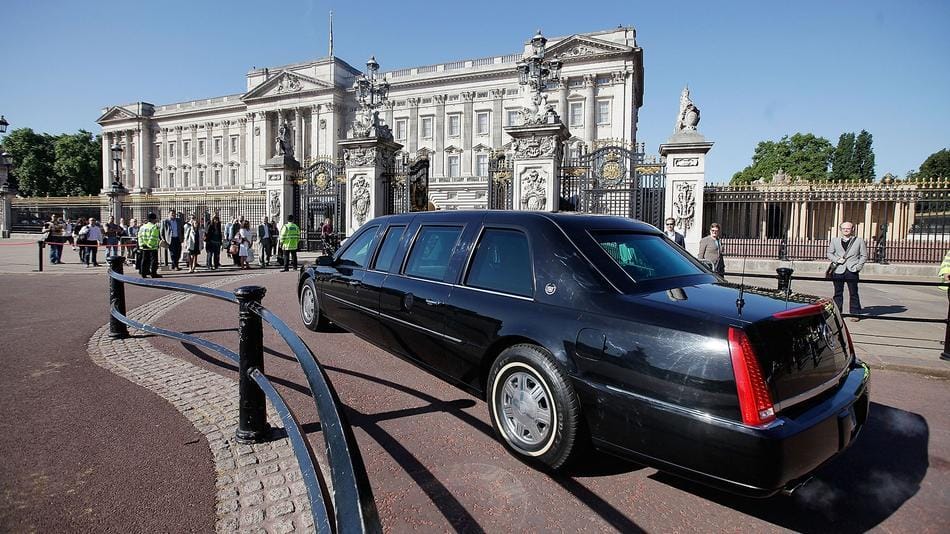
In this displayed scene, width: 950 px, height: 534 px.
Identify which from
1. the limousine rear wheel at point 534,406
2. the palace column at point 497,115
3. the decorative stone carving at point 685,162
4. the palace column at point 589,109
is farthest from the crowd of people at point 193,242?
the palace column at point 497,115

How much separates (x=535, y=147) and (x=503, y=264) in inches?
506

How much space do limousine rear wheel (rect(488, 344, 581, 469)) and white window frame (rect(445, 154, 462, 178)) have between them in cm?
5852

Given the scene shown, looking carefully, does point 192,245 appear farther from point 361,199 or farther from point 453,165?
point 453,165

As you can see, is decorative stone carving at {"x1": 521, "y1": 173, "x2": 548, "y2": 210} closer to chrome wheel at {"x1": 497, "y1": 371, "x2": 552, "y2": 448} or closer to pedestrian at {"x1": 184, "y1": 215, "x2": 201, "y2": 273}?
pedestrian at {"x1": 184, "y1": 215, "x2": 201, "y2": 273}

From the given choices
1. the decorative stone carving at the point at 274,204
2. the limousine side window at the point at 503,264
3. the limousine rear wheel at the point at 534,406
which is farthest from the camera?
the decorative stone carving at the point at 274,204

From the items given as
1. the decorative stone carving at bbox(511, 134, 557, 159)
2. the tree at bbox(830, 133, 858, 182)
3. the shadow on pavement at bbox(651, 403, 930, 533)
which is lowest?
the shadow on pavement at bbox(651, 403, 930, 533)

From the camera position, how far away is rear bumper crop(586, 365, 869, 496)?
2227mm

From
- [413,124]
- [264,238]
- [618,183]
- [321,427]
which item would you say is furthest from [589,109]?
[321,427]

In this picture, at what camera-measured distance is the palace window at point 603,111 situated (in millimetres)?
53781

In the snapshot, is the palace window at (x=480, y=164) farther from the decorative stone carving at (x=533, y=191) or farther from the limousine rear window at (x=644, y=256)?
the limousine rear window at (x=644, y=256)

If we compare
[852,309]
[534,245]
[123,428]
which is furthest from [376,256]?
[852,309]

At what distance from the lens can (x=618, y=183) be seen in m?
15.9

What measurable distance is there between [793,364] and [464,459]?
2.01 meters

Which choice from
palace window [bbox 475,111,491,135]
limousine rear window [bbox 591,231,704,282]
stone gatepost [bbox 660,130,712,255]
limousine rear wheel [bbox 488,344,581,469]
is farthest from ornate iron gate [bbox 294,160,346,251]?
palace window [bbox 475,111,491,135]
